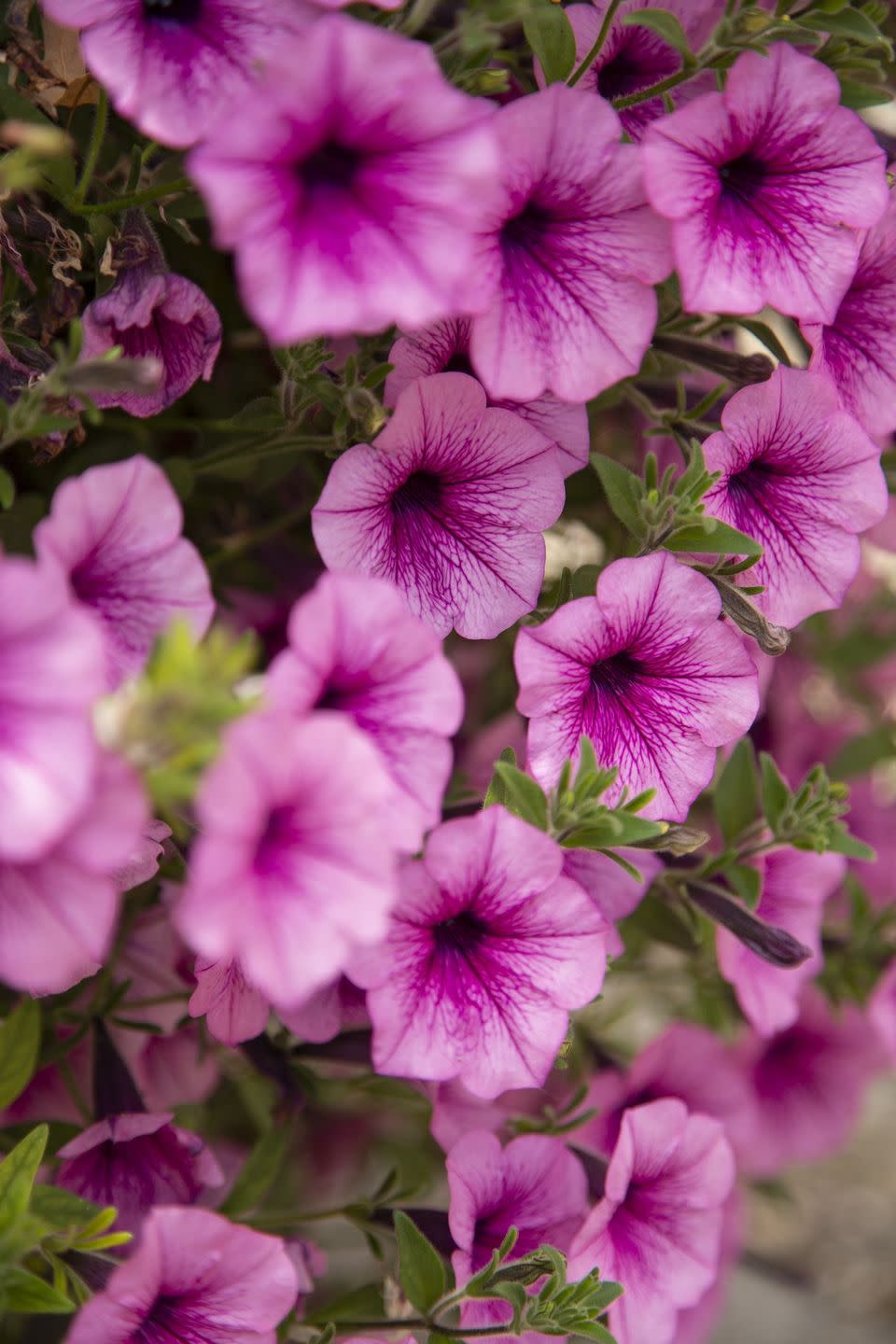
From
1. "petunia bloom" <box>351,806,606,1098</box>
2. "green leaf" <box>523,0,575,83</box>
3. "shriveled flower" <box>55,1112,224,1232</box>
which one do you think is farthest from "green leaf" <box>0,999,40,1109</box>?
"green leaf" <box>523,0,575,83</box>

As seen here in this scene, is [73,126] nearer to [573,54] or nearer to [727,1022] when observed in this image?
[573,54]

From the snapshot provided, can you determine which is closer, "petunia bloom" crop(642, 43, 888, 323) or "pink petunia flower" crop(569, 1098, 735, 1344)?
"petunia bloom" crop(642, 43, 888, 323)

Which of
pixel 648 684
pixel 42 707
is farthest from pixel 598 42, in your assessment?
pixel 42 707

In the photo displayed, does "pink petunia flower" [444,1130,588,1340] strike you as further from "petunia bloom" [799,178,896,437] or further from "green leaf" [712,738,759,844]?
"petunia bloom" [799,178,896,437]

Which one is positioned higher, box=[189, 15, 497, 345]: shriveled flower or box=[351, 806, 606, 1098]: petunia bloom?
box=[189, 15, 497, 345]: shriveled flower

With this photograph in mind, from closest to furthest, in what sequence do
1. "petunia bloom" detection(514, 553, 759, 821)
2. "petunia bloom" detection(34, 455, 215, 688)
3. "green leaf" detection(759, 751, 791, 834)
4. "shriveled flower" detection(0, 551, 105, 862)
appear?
"shriveled flower" detection(0, 551, 105, 862) < "petunia bloom" detection(34, 455, 215, 688) < "petunia bloom" detection(514, 553, 759, 821) < "green leaf" detection(759, 751, 791, 834)

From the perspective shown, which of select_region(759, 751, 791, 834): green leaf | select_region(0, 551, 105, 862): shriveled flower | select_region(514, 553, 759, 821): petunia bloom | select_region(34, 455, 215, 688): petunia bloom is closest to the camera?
select_region(0, 551, 105, 862): shriveled flower
